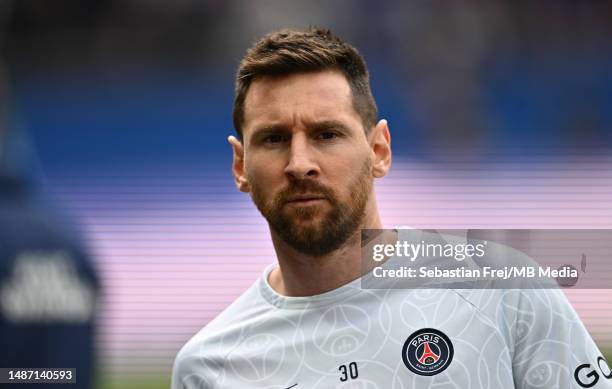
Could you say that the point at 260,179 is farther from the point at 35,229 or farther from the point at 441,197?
the point at 441,197

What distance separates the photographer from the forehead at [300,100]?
226cm

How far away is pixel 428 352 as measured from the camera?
2117mm

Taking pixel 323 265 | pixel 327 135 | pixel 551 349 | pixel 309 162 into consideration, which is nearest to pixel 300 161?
pixel 309 162

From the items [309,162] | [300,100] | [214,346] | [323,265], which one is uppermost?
[300,100]

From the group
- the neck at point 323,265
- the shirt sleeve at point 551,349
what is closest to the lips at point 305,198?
the neck at point 323,265

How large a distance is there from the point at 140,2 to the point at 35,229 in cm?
463

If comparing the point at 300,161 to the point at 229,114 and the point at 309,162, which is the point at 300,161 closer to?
the point at 309,162

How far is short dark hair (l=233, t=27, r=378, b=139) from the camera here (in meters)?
2.34

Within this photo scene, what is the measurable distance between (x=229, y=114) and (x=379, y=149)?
5314 millimetres

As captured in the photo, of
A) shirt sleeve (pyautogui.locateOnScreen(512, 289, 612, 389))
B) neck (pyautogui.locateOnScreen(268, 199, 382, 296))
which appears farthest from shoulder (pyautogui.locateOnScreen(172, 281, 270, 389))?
shirt sleeve (pyautogui.locateOnScreen(512, 289, 612, 389))

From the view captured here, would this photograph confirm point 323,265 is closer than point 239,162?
Yes

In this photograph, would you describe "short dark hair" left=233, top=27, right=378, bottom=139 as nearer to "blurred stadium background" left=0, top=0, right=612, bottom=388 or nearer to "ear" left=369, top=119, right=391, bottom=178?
"ear" left=369, top=119, right=391, bottom=178

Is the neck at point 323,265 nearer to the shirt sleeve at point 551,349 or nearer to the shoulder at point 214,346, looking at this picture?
the shoulder at point 214,346

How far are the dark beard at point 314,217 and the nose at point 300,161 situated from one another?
19 mm
